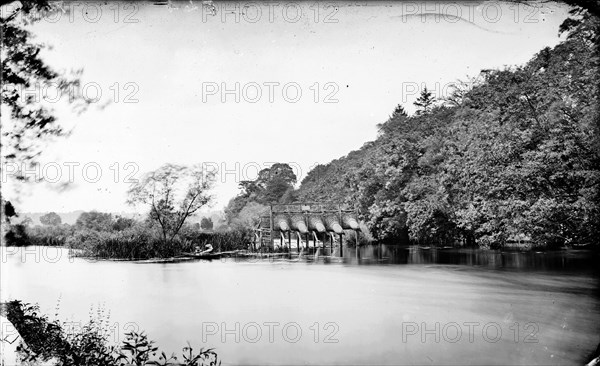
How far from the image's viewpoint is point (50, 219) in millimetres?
2367

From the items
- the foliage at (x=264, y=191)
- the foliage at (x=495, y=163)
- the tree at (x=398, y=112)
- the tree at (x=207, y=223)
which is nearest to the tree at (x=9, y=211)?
the tree at (x=207, y=223)

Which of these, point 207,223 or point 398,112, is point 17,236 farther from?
point 398,112

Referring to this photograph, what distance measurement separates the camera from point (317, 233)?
2.65m

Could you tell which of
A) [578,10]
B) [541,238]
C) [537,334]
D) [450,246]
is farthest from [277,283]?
[578,10]

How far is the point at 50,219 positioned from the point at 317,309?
5.11ft

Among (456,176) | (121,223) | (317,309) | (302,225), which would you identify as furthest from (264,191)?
(456,176)

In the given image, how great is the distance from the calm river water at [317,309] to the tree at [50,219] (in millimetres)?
174

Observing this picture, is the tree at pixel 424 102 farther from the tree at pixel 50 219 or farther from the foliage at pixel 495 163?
the tree at pixel 50 219

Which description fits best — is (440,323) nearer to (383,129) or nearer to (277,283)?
(277,283)

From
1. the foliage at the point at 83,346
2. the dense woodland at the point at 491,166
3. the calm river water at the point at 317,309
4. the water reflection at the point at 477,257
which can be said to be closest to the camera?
the foliage at the point at 83,346

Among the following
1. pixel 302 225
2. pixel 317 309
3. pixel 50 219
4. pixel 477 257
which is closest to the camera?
pixel 50 219

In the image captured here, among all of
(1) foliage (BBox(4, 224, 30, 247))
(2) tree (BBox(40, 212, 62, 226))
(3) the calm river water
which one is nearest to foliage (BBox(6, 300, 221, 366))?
(3) the calm river water

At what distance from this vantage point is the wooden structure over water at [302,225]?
263 centimetres

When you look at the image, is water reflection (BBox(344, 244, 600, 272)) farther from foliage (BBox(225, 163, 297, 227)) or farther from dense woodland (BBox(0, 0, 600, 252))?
foliage (BBox(225, 163, 297, 227))
